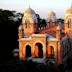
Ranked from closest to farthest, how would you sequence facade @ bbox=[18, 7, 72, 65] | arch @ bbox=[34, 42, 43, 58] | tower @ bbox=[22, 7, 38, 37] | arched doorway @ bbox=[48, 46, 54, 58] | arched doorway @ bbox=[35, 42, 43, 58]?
facade @ bbox=[18, 7, 72, 65]
arched doorway @ bbox=[48, 46, 54, 58]
arch @ bbox=[34, 42, 43, 58]
arched doorway @ bbox=[35, 42, 43, 58]
tower @ bbox=[22, 7, 38, 37]

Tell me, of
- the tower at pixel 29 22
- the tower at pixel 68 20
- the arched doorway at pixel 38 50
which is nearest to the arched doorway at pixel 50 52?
the arched doorway at pixel 38 50

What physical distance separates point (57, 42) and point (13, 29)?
15264 millimetres

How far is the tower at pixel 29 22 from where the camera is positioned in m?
32.4

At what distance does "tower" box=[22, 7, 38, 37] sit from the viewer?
32384 millimetres

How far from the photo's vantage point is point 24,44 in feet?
98.6

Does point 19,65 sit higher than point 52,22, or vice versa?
point 52,22

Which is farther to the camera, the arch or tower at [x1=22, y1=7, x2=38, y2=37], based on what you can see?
tower at [x1=22, y1=7, x2=38, y2=37]

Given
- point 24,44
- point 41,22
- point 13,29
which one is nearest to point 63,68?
point 24,44

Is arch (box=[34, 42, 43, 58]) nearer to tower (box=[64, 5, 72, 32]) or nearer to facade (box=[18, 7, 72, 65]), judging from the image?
facade (box=[18, 7, 72, 65])

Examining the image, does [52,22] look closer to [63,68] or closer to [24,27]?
[24,27]

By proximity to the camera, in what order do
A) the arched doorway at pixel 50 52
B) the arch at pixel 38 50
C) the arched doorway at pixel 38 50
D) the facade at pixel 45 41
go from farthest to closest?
1. the arched doorway at pixel 38 50
2. the arch at pixel 38 50
3. the arched doorway at pixel 50 52
4. the facade at pixel 45 41

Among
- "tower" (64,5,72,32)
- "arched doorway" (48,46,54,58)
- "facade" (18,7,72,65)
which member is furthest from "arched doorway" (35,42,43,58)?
"tower" (64,5,72,32)

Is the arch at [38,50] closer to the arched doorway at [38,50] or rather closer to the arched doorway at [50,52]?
the arched doorway at [38,50]

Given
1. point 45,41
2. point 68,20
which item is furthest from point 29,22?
point 45,41
